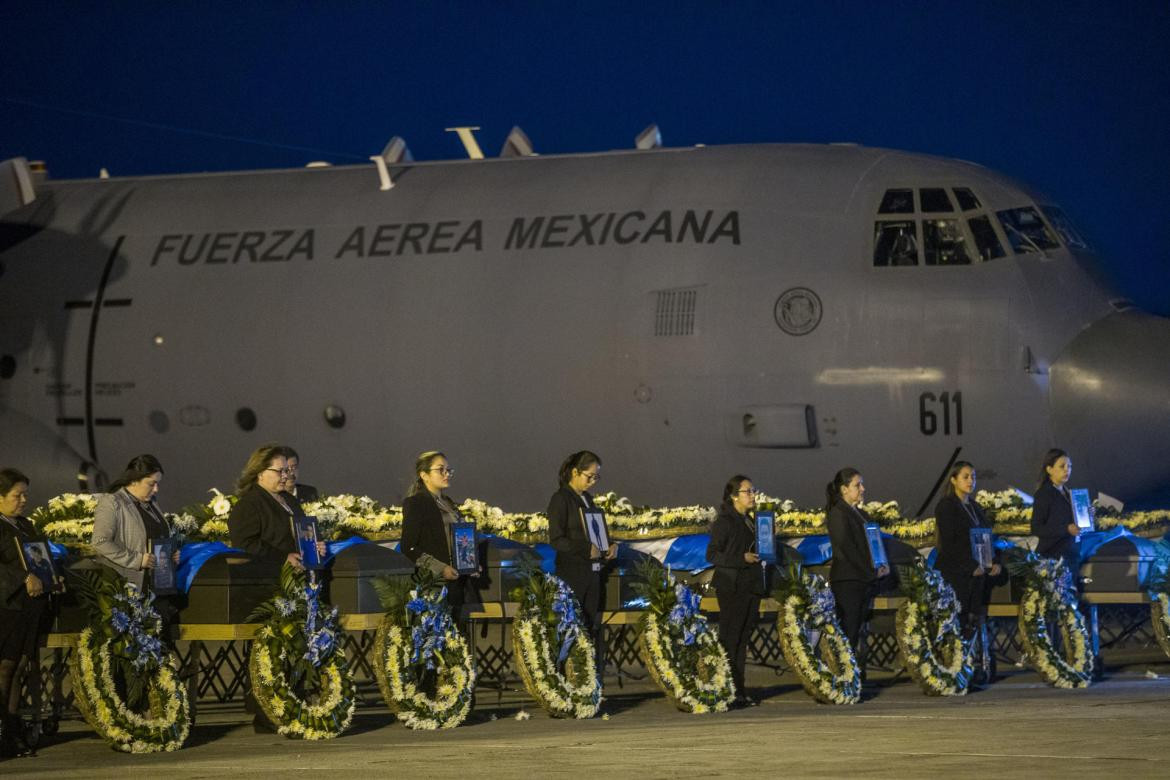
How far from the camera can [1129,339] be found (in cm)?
1958

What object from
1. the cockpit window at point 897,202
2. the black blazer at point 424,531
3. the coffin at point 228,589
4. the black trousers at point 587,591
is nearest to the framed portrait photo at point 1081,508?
the cockpit window at point 897,202

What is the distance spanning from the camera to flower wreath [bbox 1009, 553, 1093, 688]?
15977 mm

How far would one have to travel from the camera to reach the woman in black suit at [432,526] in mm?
14602

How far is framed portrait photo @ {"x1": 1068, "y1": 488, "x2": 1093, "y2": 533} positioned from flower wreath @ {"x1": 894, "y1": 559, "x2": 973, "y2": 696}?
206 cm

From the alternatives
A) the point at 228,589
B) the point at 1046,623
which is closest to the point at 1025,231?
the point at 1046,623

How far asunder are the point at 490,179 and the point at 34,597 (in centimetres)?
1103

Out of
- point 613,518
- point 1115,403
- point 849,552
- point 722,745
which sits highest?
point 1115,403

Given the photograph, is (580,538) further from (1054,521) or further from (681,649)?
(1054,521)

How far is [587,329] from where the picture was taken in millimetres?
21297

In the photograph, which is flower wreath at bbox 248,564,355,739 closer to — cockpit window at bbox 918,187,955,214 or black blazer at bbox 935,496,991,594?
black blazer at bbox 935,496,991,594

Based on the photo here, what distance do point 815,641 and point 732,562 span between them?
36.3 inches

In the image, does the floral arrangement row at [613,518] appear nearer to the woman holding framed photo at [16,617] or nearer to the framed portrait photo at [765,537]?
the framed portrait photo at [765,537]

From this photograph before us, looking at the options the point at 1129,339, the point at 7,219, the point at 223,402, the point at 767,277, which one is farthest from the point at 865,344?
the point at 7,219

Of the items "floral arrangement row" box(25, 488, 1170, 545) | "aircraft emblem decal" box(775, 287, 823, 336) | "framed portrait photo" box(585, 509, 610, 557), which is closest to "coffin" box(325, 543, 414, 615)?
"framed portrait photo" box(585, 509, 610, 557)
